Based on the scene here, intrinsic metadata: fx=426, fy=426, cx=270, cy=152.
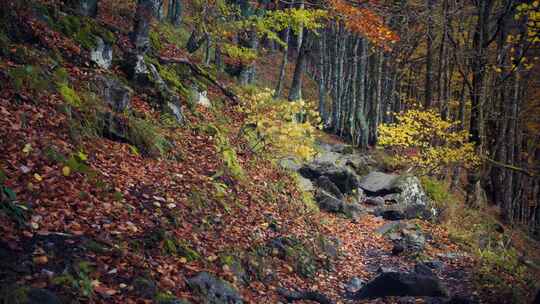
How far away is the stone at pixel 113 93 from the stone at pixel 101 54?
0.83 metres

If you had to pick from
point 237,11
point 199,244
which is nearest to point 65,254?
point 199,244

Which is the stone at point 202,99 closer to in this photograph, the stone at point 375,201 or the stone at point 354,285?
the stone at point 354,285

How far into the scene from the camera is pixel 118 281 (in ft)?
15.1

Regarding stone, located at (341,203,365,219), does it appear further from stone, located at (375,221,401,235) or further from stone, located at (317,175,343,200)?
stone, located at (375,221,401,235)

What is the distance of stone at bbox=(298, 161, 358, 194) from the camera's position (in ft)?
50.7

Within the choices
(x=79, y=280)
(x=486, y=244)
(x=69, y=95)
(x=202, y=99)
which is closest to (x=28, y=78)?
(x=69, y=95)

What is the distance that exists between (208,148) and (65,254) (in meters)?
5.66

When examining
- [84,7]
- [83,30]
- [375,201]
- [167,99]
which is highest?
[84,7]

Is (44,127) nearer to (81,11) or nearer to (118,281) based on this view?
(118,281)

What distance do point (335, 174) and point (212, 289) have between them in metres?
10.8

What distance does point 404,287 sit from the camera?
7.48m

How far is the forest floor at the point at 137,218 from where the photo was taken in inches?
179

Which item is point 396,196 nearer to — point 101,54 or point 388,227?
point 388,227

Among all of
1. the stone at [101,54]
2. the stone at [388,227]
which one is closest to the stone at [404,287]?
the stone at [388,227]
